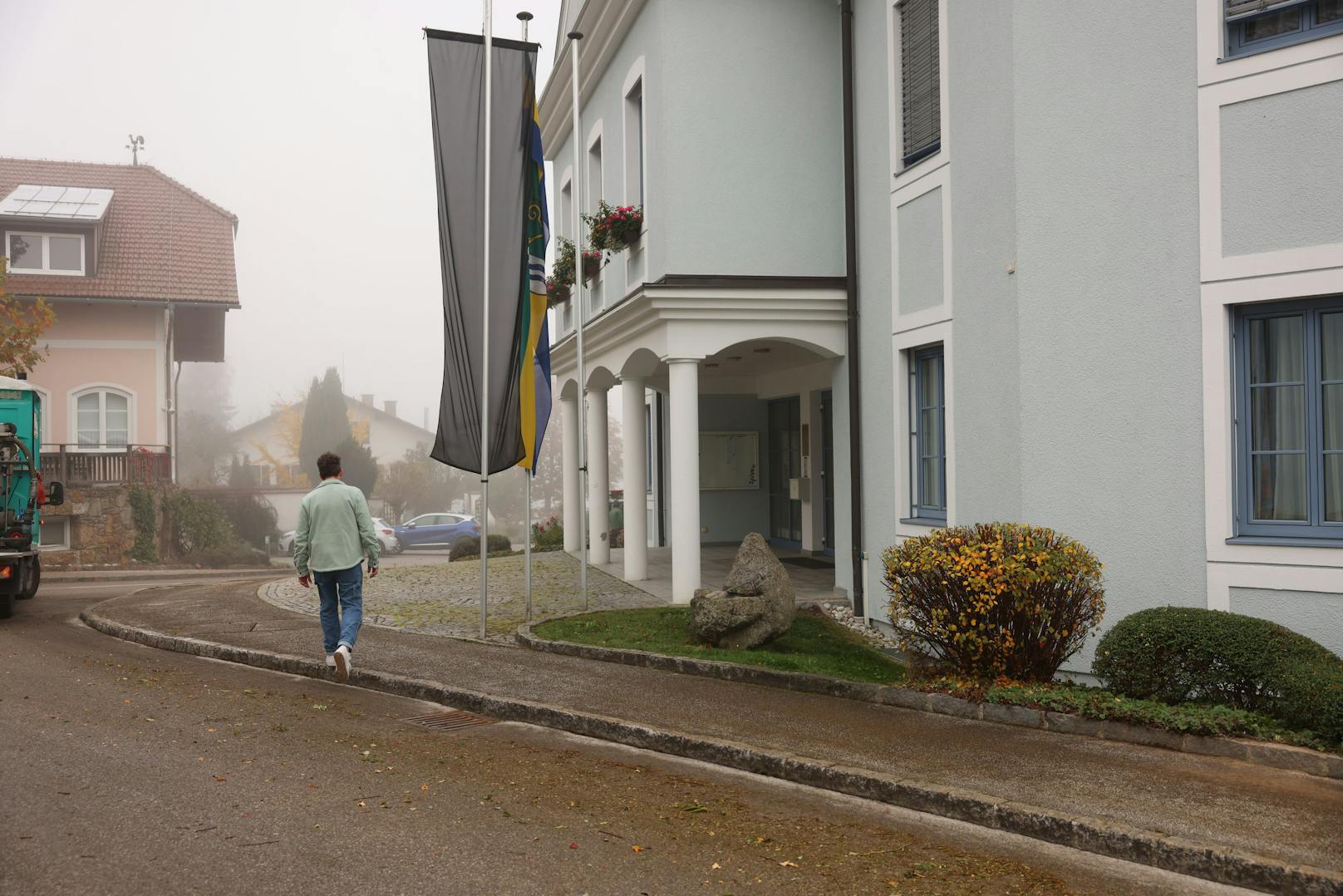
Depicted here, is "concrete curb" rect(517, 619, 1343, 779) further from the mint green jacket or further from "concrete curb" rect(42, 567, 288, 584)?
"concrete curb" rect(42, 567, 288, 584)

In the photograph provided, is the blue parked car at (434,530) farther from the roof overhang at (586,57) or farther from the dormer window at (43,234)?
the roof overhang at (586,57)

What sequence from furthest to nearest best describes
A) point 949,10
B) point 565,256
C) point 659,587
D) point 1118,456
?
point 565,256 → point 659,587 → point 949,10 → point 1118,456

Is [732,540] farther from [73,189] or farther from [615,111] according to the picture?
[73,189]

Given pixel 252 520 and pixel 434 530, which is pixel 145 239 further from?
pixel 434 530

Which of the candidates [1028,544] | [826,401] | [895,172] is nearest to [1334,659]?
[1028,544]

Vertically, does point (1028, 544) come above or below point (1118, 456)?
below

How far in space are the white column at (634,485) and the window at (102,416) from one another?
2194 cm

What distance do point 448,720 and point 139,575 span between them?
2150cm

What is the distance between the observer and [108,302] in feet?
106

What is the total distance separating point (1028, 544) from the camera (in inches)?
324

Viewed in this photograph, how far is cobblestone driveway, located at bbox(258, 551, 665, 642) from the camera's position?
13250 mm

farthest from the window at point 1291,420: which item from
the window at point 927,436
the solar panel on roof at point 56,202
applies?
the solar panel on roof at point 56,202

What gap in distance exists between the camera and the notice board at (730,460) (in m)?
21.8

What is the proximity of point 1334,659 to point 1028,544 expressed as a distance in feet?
6.70
